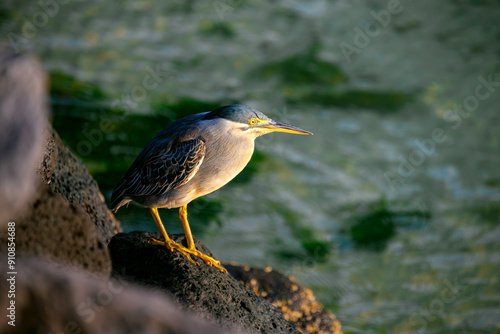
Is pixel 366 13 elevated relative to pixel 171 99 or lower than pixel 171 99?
elevated

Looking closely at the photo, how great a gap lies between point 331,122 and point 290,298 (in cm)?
777

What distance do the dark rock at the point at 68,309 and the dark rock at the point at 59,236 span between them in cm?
57

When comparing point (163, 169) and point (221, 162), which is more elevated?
point (221, 162)

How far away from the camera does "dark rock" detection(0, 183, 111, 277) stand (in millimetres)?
3119

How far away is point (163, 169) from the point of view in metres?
4.61

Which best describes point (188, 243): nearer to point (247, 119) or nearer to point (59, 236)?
point (247, 119)

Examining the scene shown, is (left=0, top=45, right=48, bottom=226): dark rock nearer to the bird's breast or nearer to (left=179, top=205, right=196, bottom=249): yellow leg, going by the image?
the bird's breast

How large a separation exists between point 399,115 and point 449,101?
1.40 metres

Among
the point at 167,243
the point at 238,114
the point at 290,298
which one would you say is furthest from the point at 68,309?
the point at 290,298

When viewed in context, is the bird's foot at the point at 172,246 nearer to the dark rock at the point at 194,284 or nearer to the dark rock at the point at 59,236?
the dark rock at the point at 194,284

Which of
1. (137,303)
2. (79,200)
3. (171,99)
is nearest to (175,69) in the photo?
(171,99)

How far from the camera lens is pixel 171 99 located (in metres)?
13.0

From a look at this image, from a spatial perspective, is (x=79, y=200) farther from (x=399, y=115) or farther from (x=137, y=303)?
(x=399, y=115)

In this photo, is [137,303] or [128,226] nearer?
[137,303]
